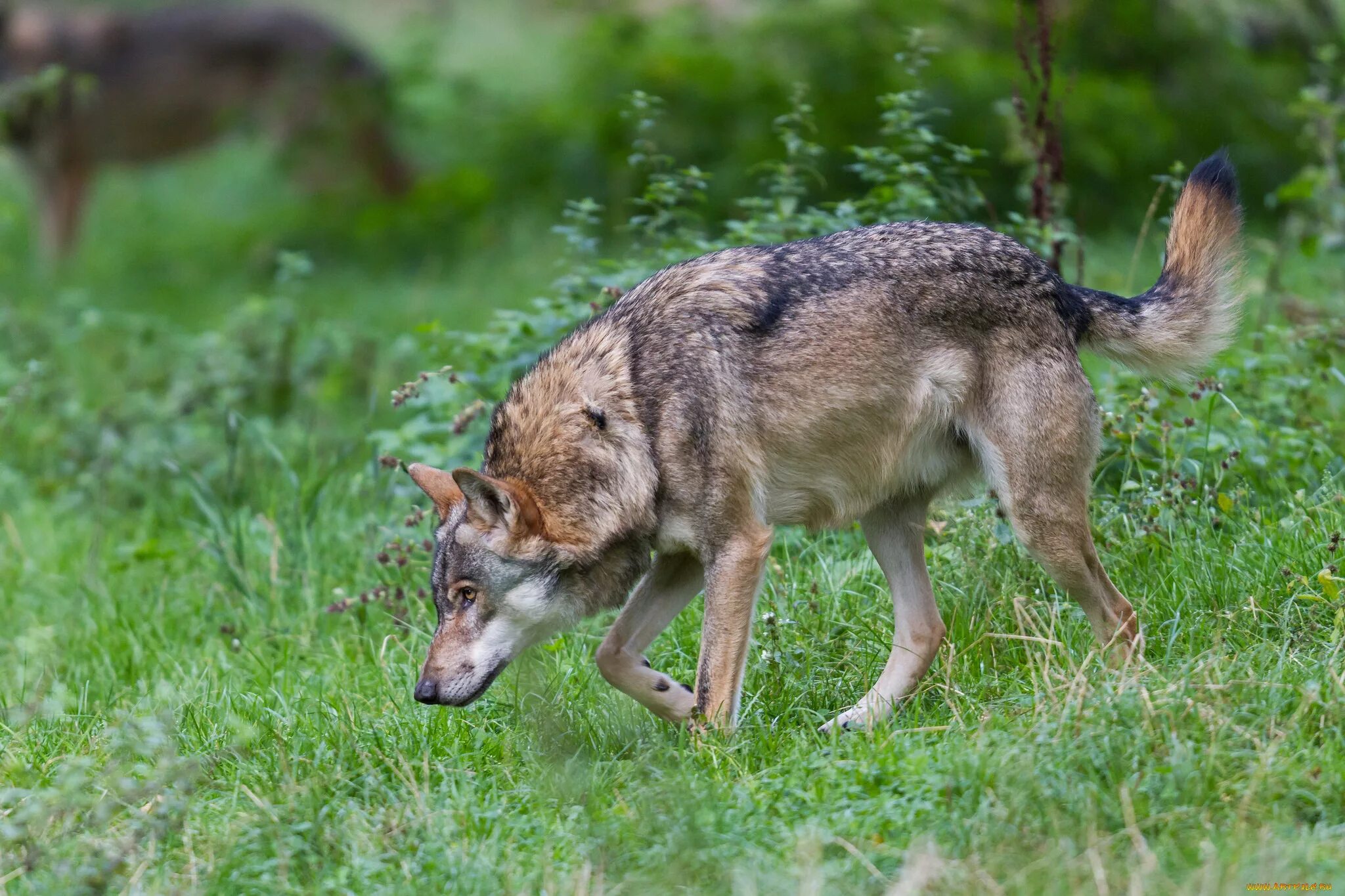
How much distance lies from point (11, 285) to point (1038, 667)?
11.4 m

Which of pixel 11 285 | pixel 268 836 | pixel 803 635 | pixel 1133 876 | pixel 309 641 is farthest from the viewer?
pixel 11 285

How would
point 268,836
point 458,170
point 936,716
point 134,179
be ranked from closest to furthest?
point 268,836 → point 936,716 → point 458,170 → point 134,179

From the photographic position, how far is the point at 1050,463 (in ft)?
14.8

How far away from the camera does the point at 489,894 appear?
346 cm

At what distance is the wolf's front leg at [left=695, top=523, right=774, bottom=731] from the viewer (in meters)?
4.43

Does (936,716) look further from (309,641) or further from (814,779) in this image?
(309,641)

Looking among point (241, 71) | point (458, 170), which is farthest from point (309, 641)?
point (241, 71)

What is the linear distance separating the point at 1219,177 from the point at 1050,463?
1.31 metres

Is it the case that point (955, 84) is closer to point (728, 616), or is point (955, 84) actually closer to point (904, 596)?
point (904, 596)

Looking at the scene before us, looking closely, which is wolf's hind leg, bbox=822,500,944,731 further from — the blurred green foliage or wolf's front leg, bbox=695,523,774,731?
the blurred green foliage

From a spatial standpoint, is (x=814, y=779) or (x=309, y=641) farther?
(x=309, y=641)

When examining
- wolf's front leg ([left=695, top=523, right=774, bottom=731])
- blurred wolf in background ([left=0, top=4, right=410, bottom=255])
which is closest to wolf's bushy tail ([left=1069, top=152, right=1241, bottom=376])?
wolf's front leg ([left=695, top=523, right=774, bottom=731])

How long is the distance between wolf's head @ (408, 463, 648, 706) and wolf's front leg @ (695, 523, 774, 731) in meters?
0.37

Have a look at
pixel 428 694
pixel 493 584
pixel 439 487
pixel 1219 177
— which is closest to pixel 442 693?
pixel 428 694
